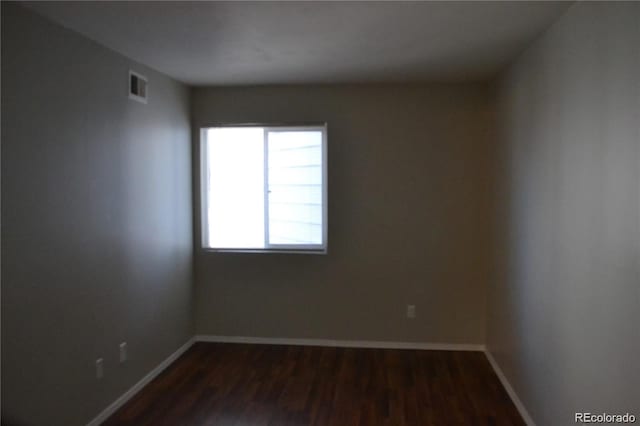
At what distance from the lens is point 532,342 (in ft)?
9.73

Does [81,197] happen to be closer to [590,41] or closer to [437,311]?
[590,41]

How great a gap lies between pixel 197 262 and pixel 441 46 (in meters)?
2.95

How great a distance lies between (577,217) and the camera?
2291mm

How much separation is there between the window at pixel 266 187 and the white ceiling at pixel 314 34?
2.32ft

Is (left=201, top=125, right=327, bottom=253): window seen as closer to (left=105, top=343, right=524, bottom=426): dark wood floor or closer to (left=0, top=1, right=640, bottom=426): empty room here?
(left=0, top=1, right=640, bottom=426): empty room

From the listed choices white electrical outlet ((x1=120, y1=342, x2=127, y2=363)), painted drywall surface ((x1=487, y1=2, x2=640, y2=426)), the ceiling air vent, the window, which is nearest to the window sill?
the window

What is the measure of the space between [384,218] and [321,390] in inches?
64.6

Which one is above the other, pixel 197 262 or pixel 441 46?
pixel 441 46

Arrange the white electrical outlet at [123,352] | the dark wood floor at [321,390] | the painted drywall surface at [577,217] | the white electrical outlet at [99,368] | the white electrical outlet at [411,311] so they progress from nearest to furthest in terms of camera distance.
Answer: the painted drywall surface at [577,217] < the white electrical outlet at [99,368] < the dark wood floor at [321,390] < the white electrical outlet at [123,352] < the white electrical outlet at [411,311]

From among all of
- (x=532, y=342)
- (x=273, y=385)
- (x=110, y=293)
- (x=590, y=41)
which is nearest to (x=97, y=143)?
(x=110, y=293)

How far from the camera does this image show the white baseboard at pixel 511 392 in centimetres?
302

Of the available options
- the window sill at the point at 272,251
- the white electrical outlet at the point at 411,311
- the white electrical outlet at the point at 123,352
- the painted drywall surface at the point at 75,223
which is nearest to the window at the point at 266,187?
the window sill at the point at 272,251

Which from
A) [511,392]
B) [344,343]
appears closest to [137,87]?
[344,343]

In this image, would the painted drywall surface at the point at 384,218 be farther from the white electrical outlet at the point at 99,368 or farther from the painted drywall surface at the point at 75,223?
the white electrical outlet at the point at 99,368
